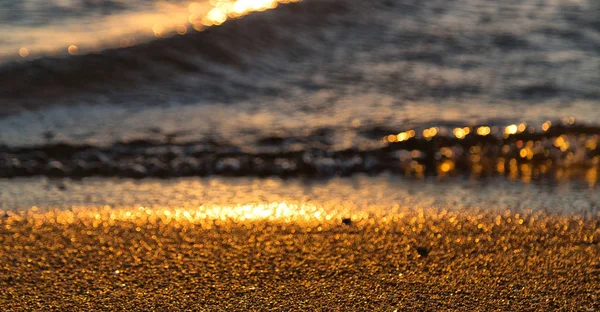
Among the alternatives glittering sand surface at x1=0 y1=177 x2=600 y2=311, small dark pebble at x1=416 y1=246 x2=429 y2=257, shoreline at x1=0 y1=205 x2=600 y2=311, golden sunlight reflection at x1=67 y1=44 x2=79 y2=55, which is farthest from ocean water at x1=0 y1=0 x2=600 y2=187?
small dark pebble at x1=416 y1=246 x2=429 y2=257

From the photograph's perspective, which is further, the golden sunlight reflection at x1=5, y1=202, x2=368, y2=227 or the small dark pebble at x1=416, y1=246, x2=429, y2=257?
the golden sunlight reflection at x1=5, y1=202, x2=368, y2=227

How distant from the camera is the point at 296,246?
7.95ft

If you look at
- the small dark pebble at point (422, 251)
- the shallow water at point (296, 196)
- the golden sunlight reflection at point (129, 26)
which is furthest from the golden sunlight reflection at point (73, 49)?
the small dark pebble at point (422, 251)

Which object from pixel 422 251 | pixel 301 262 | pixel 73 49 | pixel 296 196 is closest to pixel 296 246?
pixel 301 262

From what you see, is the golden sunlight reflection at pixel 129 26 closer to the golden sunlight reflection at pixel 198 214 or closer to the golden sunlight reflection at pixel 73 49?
the golden sunlight reflection at pixel 73 49

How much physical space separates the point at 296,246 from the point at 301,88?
106 inches

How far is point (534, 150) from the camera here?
3.72m

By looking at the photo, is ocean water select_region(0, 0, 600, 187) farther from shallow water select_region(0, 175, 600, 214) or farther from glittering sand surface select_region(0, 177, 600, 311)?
glittering sand surface select_region(0, 177, 600, 311)

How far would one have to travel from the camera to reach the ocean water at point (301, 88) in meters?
3.58

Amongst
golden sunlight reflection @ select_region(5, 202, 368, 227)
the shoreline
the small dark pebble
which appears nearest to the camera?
the shoreline

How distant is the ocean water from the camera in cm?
358

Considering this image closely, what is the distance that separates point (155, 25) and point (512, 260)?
4953mm

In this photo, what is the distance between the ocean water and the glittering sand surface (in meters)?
0.36

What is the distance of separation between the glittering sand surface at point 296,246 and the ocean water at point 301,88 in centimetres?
36
